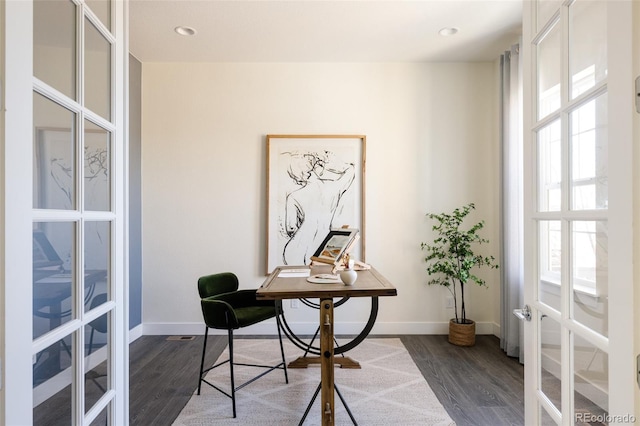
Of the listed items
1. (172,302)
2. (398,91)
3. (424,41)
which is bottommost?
(172,302)

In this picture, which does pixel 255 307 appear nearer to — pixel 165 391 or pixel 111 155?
pixel 165 391

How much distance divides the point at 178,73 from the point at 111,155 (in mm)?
2578

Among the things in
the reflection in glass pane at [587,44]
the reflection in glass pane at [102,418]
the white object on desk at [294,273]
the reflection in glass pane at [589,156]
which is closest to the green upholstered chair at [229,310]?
the white object on desk at [294,273]

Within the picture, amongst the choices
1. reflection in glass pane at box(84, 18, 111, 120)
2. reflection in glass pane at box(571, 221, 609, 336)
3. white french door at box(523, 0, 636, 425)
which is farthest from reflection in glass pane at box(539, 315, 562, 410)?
reflection in glass pane at box(84, 18, 111, 120)

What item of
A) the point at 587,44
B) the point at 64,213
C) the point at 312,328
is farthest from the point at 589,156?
the point at 312,328

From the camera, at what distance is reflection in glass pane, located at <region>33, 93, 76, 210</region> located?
3.26ft

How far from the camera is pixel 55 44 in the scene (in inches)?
42.5

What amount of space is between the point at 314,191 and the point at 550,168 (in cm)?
257

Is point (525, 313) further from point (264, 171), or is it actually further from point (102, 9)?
point (264, 171)

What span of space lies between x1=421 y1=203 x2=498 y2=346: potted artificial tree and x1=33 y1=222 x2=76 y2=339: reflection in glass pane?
2965 millimetres

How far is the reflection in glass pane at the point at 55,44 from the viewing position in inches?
39.0

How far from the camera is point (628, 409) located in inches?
30.9

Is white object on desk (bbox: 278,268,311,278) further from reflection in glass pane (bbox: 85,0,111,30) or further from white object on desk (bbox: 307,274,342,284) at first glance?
reflection in glass pane (bbox: 85,0,111,30)

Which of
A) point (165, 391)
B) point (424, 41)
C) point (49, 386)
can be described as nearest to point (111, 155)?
point (49, 386)
